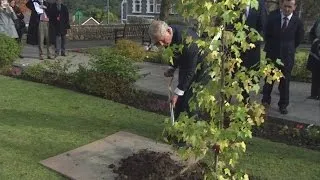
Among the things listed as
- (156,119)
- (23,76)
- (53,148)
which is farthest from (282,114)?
(23,76)

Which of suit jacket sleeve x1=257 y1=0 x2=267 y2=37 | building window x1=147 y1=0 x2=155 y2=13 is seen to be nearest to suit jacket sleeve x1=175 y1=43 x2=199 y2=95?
suit jacket sleeve x1=257 y1=0 x2=267 y2=37

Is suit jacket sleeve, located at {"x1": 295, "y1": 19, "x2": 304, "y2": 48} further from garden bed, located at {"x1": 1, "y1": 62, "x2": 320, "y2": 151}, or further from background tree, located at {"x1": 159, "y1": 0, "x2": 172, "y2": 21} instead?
background tree, located at {"x1": 159, "y1": 0, "x2": 172, "y2": 21}

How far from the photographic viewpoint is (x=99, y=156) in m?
5.36

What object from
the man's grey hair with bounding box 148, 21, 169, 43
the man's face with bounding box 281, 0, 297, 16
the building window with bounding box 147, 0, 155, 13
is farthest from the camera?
the building window with bounding box 147, 0, 155, 13

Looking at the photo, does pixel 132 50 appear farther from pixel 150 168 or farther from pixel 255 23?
pixel 150 168

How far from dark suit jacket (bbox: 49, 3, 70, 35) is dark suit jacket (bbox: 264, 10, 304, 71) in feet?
25.2

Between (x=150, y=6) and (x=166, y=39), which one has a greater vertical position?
(x=150, y=6)

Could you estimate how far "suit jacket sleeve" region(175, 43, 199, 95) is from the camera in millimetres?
4926

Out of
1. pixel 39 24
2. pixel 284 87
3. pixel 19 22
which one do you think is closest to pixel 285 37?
pixel 284 87

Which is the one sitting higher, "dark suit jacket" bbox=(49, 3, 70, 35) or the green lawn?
"dark suit jacket" bbox=(49, 3, 70, 35)

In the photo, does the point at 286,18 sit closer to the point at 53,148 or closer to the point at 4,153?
the point at 53,148

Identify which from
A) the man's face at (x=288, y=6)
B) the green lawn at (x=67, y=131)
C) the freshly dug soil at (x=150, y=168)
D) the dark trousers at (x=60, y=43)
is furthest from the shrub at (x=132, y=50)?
the freshly dug soil at (x=150, y=168)

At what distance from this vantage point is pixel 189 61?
4.95 m

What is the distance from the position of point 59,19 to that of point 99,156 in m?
8.76
